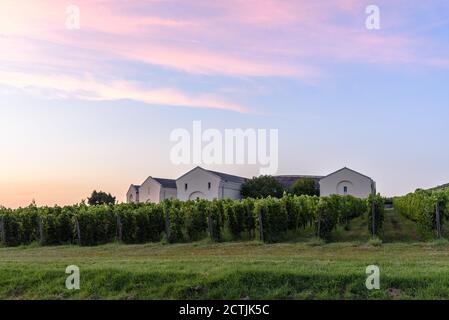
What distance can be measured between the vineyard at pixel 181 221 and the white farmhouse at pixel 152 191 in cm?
3905

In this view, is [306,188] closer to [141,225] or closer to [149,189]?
[149,189]

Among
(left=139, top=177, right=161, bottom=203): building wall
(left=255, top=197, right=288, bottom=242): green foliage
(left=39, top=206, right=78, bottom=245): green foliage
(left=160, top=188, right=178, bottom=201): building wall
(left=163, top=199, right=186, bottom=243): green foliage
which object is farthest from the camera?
(left=139, top=177, right=161, bottom=203): building wall

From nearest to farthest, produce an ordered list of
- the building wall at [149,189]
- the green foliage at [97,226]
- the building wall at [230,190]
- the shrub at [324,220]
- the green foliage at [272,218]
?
the shrub at [324,220]
the green foliage at [272,218]
the green foliage at [97,226]
the building wall at [230,190]
the building wall at [149,189]

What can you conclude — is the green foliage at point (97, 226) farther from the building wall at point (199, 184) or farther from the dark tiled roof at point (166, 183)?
the dark tiled roof at point (166, 183)

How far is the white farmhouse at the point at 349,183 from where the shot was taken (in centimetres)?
6525

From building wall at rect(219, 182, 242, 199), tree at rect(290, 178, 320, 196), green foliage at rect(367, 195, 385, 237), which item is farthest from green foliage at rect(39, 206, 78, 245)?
tree at rect(290, 178, 320, 196)

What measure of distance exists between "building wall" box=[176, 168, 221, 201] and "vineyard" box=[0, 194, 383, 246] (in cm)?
3338

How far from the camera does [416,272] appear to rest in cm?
1069

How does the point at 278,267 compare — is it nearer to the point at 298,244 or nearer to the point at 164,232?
the point at 298,244

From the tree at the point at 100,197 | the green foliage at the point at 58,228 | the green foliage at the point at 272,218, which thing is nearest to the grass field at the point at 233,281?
the green foliage at the point at 272,218

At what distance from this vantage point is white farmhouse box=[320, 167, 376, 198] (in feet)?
214

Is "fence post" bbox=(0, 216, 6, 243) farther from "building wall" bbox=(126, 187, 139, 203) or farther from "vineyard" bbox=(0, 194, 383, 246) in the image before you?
"building wall" bbox=(126, 187, 139, 203)

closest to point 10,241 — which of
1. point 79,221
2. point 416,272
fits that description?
point 79,221

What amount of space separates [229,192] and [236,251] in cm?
4715
